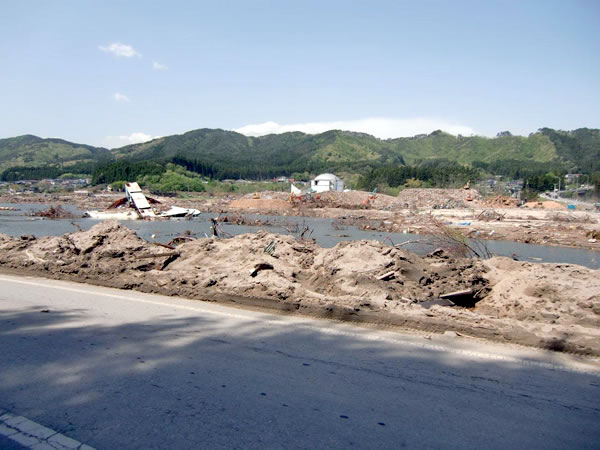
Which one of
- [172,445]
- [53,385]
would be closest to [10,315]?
[53,385]

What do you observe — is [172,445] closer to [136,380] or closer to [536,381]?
[136,380]

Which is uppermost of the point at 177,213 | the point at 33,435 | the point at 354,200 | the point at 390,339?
the point at 33,435

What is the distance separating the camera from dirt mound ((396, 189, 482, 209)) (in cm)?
6009

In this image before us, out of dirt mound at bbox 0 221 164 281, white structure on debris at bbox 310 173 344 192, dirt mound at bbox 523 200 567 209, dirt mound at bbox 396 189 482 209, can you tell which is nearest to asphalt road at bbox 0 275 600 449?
dirt mound at bbox 0 221 164 281

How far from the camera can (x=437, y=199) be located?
64938 mm

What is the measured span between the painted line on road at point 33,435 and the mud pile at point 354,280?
473 cm

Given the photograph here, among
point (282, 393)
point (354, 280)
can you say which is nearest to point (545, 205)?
point (354, 280)

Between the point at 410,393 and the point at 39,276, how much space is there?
34.7ft

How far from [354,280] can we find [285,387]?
14.5ft

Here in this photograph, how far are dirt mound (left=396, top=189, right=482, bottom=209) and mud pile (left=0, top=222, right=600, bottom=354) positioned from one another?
1961 inches

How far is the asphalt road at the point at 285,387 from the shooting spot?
14.0 ft

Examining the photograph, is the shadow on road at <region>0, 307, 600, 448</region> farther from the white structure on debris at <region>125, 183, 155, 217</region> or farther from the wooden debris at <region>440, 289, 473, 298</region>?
the white structure on debris at <region>125, 183, 155, 217</region>

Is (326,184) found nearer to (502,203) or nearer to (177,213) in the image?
(502,203)

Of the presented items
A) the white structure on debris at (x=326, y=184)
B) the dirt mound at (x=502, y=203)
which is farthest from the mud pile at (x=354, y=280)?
the white structure on debris at (x=326, y=184)
